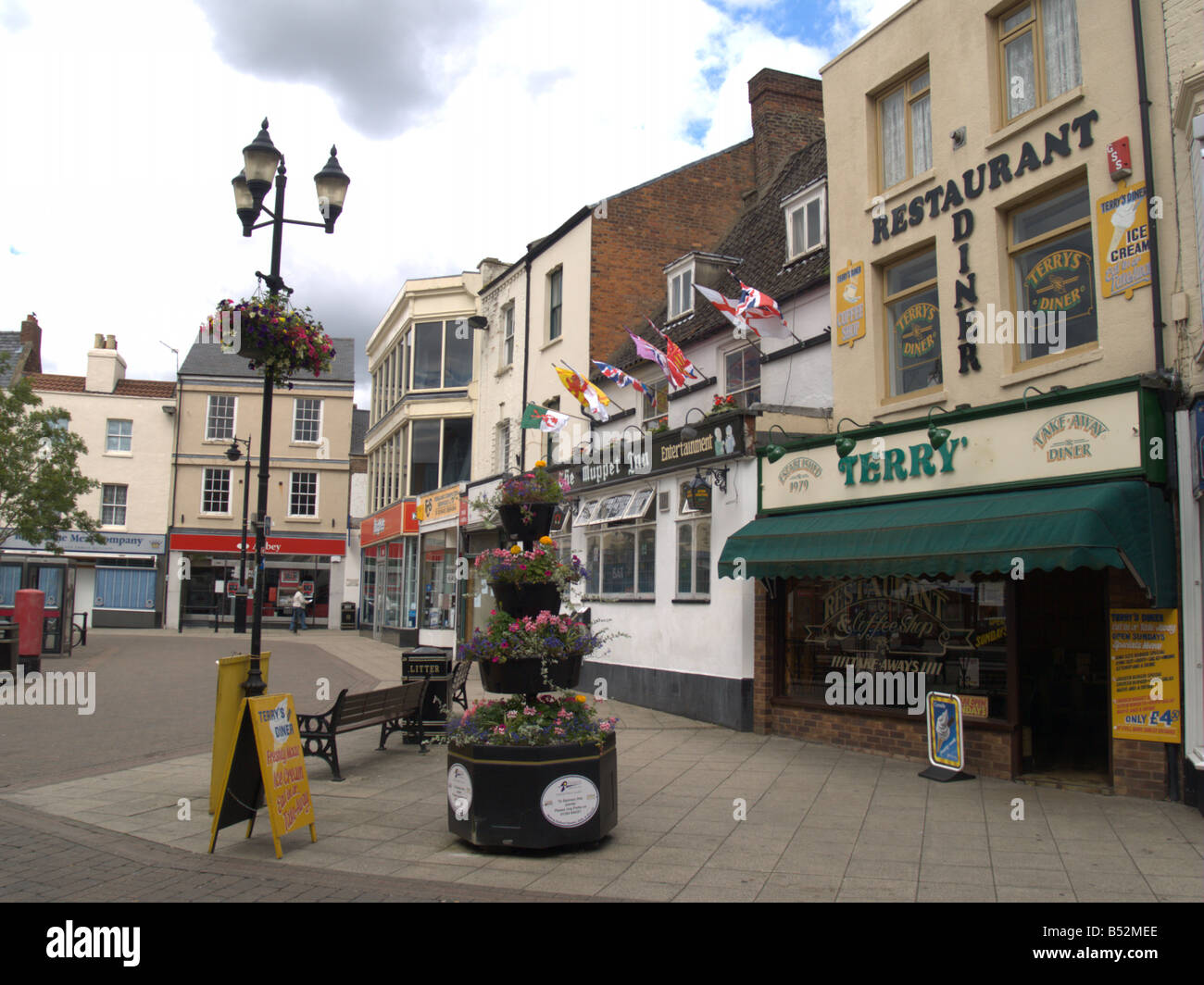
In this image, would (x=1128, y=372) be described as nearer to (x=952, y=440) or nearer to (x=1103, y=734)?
(x=952, y=440)

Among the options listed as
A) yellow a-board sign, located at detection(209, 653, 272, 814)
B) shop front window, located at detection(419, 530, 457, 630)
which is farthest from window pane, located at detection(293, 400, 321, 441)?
yellow a-board sign, located at detection(209, 653, 272, 814)

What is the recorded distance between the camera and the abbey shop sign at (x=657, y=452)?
1366cm

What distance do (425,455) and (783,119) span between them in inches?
575

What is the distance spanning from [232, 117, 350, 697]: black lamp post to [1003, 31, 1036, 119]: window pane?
24.5ft

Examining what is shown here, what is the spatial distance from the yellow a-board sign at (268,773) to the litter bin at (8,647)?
14.1 m

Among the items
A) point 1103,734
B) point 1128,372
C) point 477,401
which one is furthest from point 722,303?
point 477,401

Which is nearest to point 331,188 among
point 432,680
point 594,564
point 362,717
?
point 362,717

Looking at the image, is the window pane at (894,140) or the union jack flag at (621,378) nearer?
the window pane at (894,140)

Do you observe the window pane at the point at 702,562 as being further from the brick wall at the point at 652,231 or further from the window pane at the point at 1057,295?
the brick wall at the point at 652,231

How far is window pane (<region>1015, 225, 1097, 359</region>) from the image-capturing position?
31.2 ft

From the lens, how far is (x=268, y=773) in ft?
23.3

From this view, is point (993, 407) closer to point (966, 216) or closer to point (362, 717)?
point (966, 216)

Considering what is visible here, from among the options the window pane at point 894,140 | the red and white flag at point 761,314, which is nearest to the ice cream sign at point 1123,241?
the window pane at point 894,140
